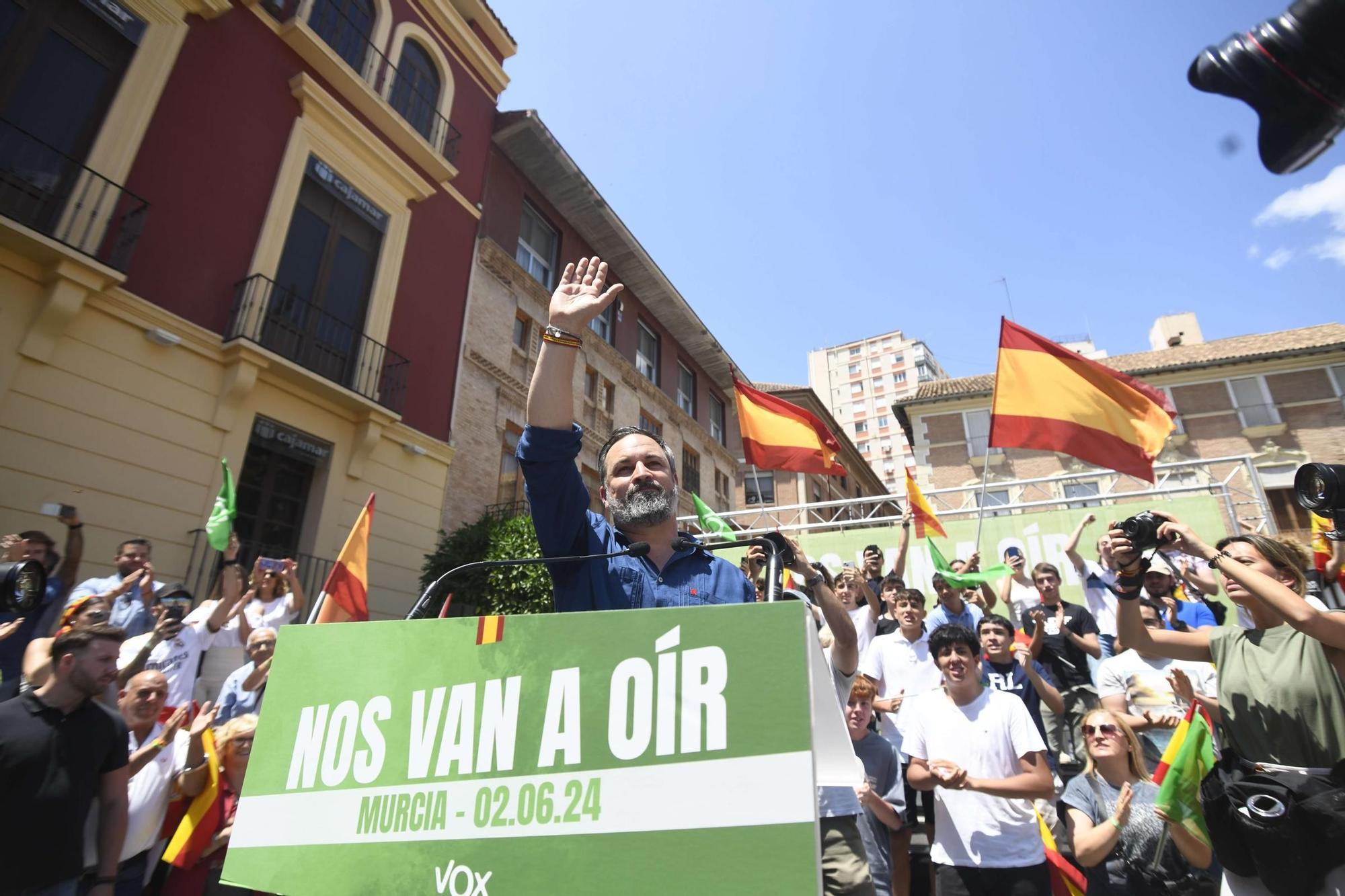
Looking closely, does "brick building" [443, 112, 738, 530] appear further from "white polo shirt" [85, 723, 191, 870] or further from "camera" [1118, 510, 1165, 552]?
"camera" [1118, 510, 1165, 552]

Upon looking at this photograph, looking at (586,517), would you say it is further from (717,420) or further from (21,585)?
(717,420)

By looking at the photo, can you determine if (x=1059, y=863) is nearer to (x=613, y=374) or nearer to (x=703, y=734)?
(x=703, y=734)

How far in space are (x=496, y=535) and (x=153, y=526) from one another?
477 cm

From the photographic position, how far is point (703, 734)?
1062mm

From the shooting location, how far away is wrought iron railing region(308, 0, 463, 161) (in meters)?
11.4

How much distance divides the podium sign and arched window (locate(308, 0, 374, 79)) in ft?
42.8

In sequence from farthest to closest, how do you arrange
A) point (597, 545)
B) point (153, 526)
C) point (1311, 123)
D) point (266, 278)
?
point (266, 278) < point (153, 526) < point (597, 545) < point (1311, 123)

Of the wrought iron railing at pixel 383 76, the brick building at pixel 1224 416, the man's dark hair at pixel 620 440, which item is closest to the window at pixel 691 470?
the brick building at pixel 1224 416

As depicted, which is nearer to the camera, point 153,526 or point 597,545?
point 597,545

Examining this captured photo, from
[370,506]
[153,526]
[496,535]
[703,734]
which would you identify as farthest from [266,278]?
[703,734]

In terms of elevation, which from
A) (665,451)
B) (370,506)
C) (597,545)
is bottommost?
(597,545)

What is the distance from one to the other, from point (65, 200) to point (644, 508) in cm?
918

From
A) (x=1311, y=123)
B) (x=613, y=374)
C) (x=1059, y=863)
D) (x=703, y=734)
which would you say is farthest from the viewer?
(x=613, y=374)

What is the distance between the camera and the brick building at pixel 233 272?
24.7ft
